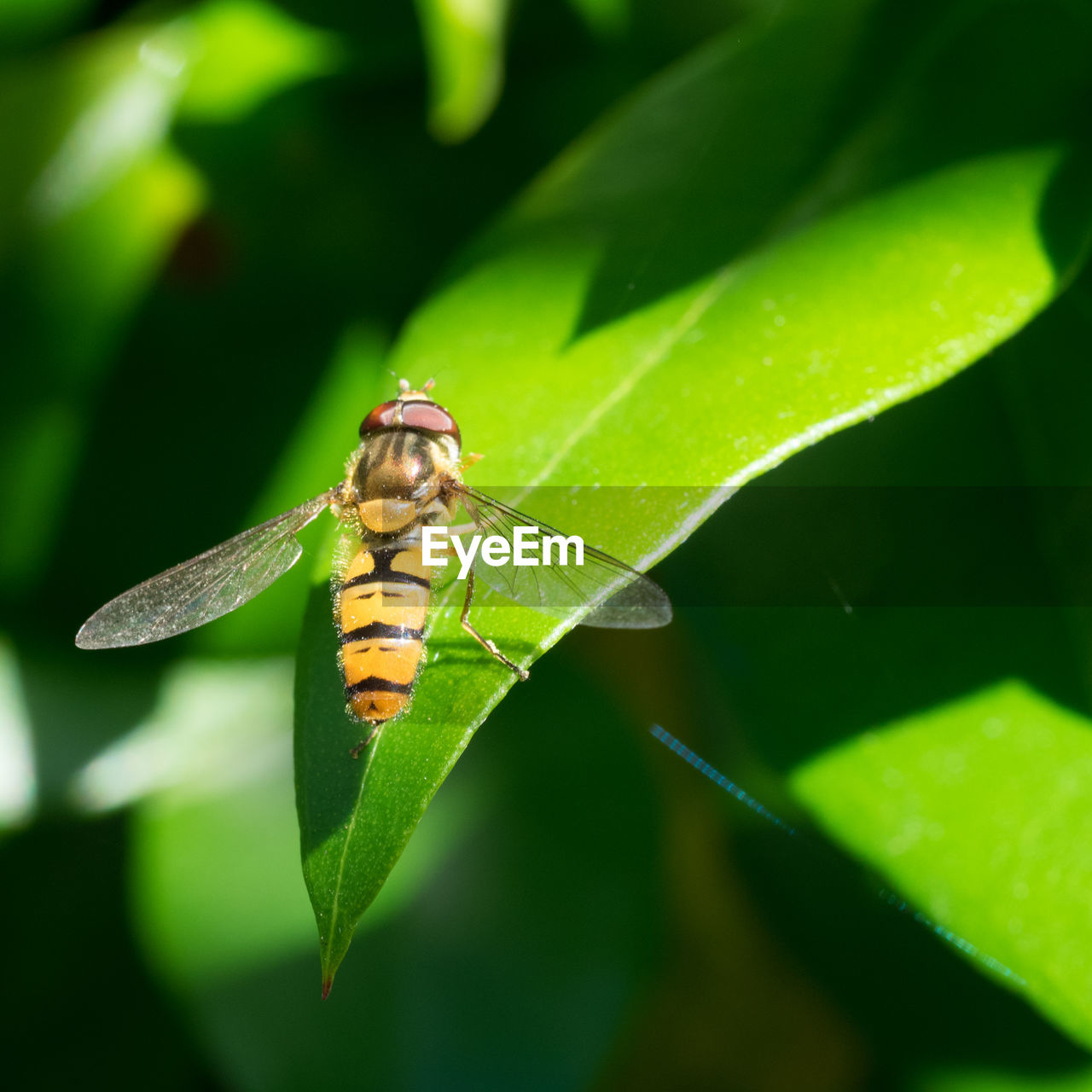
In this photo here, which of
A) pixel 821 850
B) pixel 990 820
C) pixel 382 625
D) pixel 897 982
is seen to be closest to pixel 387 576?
pixel 382 625

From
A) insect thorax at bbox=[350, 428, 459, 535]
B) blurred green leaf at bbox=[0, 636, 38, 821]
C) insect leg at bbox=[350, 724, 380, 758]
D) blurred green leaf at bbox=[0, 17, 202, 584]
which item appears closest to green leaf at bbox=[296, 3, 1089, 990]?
insect leg at bbox=[350, 724, 380, 758]

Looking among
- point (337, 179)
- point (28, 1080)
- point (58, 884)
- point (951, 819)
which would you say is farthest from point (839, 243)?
point (28, 1080)

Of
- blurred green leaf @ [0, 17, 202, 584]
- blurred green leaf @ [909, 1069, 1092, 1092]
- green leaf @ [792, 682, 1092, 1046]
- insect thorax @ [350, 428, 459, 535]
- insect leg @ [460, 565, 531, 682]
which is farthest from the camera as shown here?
→ blurred green leaf @ [0, 17, 202, 584]

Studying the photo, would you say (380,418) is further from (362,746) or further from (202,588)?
(362,746)

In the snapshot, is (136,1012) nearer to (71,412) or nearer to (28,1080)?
(28,1080)

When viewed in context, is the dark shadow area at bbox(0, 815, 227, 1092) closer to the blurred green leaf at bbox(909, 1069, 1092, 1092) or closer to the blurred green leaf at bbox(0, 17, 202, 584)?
the blurred green leaf at bbox(0, 17, 202, 584)

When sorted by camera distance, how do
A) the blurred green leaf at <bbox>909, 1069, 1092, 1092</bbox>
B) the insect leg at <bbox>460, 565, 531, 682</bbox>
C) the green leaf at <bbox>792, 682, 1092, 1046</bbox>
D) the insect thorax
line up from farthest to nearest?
1. the blurred green leaf at <bbox>909, 1069, 1092, 1092</bbox>
2. the insect thorax
3. the green leaf at <bbox>792, 682, 1092, 1046</bbox>
4. the insect leg at <bbox>460, 565, 531, 682</bbox>
